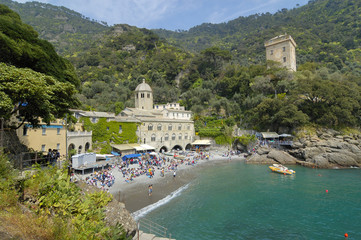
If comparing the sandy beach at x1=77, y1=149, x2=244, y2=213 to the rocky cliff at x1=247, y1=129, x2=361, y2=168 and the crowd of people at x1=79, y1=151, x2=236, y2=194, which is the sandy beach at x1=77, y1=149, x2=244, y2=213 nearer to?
the crowd of people at x1=79, y1=151, x2=236, y2=194

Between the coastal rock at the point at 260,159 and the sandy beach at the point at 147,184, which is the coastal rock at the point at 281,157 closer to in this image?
the coastal rock at the point at 260,159

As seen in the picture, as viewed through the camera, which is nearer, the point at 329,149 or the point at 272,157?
the point at 329,149

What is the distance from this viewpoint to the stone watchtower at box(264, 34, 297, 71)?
A: 6069 centimetres

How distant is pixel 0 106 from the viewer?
9484 mm

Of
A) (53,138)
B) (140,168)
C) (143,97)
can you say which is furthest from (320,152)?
(53,138)

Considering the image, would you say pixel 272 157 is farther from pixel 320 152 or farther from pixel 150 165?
pixel 150 165

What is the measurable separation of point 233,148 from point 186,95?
2373 centimetres

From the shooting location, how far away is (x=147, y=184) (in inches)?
991

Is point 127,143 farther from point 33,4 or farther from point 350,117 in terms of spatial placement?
point 33,4

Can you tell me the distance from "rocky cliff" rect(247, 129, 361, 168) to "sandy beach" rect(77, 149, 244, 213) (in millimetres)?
12408

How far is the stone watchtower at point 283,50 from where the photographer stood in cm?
6069

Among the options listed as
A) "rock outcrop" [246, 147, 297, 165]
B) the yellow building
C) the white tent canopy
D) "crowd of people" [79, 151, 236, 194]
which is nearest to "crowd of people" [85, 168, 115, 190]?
"crowd of people" [79, 151, 236, 194]

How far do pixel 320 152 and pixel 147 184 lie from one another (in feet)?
108

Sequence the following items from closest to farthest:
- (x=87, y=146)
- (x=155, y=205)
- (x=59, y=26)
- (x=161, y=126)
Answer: (x=155, y=205)
(x=87, y=146)
(x=161, y=126)
(x=59, y=26)
